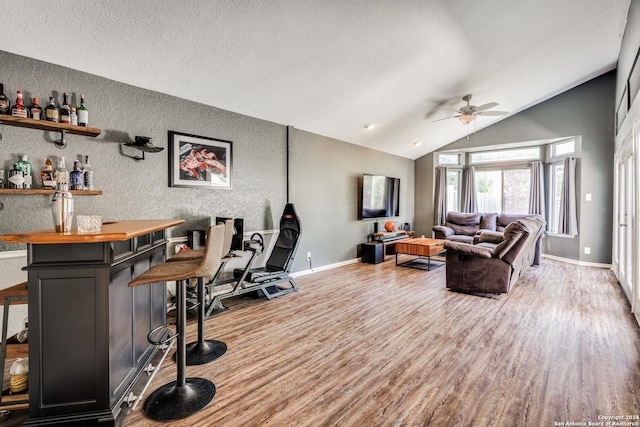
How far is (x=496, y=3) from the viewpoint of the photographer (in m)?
3.05

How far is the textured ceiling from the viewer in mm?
2434

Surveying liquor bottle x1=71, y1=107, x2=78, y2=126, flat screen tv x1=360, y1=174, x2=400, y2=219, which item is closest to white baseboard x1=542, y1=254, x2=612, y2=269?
flat screen tv x1=360, y1=174, x2=400, y2=219

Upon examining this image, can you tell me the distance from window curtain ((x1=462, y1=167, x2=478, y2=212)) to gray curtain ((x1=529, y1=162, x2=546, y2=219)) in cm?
→ 123

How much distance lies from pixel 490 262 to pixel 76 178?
4726 millimetres

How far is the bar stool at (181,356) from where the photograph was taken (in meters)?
1.68

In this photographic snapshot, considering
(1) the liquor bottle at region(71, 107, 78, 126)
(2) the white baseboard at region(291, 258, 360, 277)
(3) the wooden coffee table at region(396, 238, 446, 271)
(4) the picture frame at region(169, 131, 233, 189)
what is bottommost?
(2) the white baseboard at region(291, 258, 360, 277)

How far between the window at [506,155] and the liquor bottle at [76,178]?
826cm

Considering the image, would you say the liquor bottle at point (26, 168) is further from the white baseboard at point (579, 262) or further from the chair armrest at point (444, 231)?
the white baseboard at point (579, 262)

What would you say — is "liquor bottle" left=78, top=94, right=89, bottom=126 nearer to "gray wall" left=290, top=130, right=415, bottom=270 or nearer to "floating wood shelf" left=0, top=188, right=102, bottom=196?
"floating wood shelf" left=0, top=188, right=102, bottom=196

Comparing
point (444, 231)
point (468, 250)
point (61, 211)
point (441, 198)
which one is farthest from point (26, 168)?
point (441, 198)

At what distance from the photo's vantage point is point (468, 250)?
3873mm

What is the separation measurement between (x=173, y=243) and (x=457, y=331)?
10.6ft

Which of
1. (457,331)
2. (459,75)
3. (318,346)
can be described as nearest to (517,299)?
(457,331)

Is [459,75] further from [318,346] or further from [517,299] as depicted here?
[318,346]
